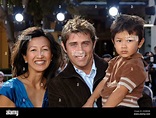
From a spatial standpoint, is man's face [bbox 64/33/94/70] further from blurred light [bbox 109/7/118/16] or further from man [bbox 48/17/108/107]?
blurred light [bbox 109/7/118/16]

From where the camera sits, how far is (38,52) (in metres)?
1.91

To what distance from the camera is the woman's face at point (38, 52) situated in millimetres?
1906

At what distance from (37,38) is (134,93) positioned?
1.58ft

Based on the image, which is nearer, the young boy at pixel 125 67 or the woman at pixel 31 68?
the young boy at pixel 125 67

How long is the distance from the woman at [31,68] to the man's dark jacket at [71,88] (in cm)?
5

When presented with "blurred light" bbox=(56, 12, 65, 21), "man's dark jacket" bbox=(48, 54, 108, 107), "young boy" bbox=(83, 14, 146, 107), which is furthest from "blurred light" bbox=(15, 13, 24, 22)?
"young boy" bbox=(83, 14, 146, 107)

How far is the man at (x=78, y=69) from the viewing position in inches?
72.8

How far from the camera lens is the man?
6.07 ft

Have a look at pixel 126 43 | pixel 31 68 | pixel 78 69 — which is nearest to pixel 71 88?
pixel 78 69

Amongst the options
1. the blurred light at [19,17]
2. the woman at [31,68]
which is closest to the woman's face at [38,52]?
the woman at [31,68]

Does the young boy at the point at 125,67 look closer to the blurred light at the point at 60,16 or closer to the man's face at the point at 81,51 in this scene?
the man's face at the point at 81,51

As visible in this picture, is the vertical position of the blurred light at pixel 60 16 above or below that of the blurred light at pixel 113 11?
below

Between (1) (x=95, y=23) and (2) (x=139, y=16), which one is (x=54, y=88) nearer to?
(1) (x=95, y=23)

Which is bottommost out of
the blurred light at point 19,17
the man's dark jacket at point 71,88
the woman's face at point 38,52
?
the man's dark jacket at point 71,88
